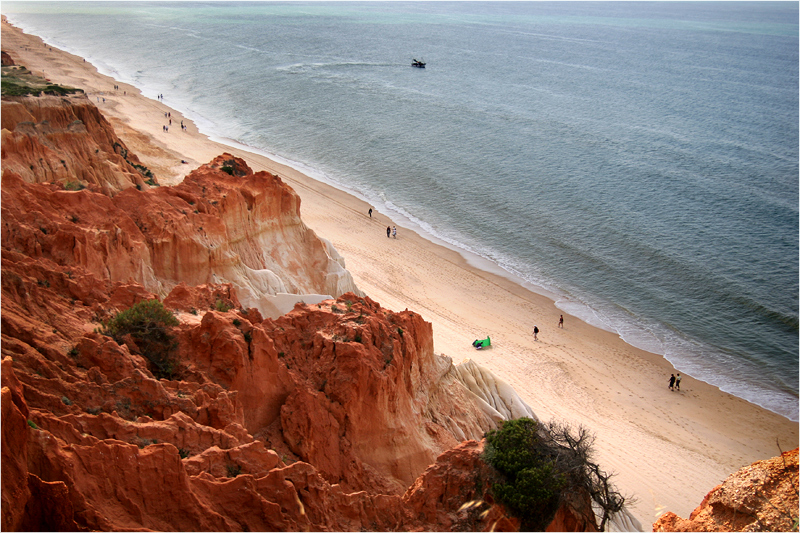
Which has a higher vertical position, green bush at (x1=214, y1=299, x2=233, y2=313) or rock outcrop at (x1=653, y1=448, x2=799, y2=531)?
green bush at (x1=214, y1=299, x2=233, y2=313)

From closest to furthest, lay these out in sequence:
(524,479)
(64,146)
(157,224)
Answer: (524,479) < (157,224) < (64,146)

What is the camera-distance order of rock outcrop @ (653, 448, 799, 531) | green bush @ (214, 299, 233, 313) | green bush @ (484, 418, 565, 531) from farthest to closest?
green bush @ (214, 299, 233, 313) → green bush @ (484, 418, 565, 531) → rock outcrop @ (653, 448, 799, 531)

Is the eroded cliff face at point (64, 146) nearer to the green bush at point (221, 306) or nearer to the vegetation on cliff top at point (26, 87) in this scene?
the vegetation on cliff top at point (26, 87)

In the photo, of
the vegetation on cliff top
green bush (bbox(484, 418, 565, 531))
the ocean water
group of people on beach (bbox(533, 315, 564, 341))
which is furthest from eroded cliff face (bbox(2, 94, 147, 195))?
the ocean water

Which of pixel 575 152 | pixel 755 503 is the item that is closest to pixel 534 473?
pixel 755 503

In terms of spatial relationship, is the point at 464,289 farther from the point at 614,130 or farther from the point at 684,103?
the point at 684,103

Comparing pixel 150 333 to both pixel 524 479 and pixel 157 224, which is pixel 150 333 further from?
pixel 524 479

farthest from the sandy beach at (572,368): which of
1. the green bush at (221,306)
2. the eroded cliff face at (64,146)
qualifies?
the green bush at (221,306)

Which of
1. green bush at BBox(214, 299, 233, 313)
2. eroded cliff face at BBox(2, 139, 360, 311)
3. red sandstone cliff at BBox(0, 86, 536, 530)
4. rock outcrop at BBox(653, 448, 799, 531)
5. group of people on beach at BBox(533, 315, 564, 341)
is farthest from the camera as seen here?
group of people on beach at BBox(533, 315, 564, 341)

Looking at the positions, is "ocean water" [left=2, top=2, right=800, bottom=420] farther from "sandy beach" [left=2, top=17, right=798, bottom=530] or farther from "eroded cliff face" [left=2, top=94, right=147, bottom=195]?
"eroded cliff face" [left=2, top=94, right=147, bottom=195]
